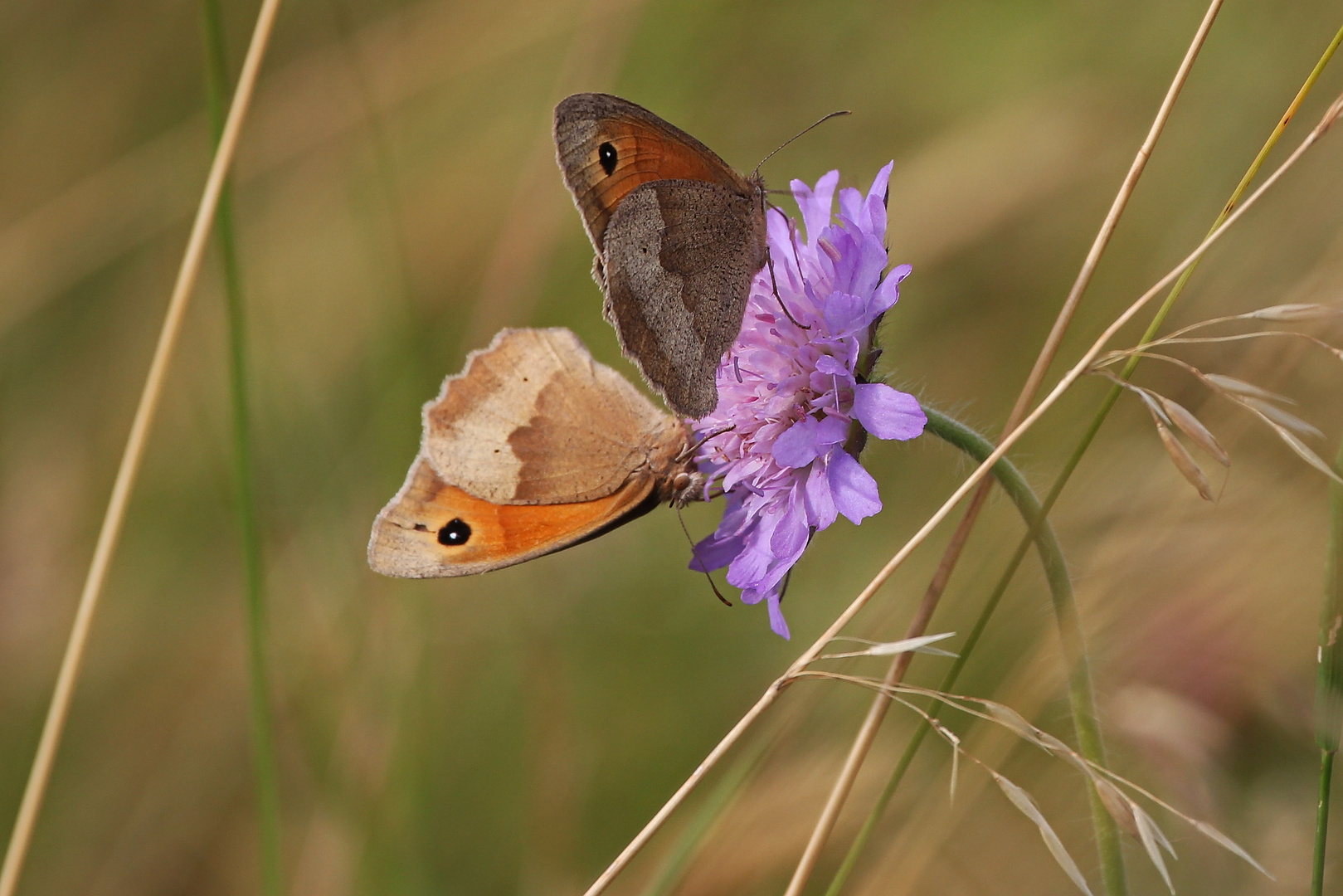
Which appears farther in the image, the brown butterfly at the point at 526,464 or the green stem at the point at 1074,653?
the brown butterfly at the point at 526,464

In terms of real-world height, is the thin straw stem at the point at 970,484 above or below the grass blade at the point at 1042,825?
above

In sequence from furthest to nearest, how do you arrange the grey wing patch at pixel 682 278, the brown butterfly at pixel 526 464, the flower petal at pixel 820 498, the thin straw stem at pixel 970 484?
1. the brown butterfly at pixel 526 464
2. the grey wing patch at pixel 682 278
3. the flower petal at pixel 820 498
4. the thin straw stem at pixel 970 484

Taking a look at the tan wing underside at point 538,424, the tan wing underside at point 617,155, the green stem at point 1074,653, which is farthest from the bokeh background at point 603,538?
the tan wing underside at point 617,155

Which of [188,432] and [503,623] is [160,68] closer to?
[188,432]

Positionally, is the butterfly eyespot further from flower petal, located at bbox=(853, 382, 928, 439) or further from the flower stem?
the flower stem

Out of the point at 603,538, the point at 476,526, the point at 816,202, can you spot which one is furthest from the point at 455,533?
the point at 603,538

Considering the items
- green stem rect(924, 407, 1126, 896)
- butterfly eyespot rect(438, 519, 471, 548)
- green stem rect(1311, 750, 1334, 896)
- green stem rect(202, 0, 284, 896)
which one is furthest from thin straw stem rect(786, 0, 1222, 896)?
green stem rect(202, 0, 284, 896)

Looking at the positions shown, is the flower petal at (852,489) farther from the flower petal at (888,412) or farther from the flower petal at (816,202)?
the flower petal at (816,202)
